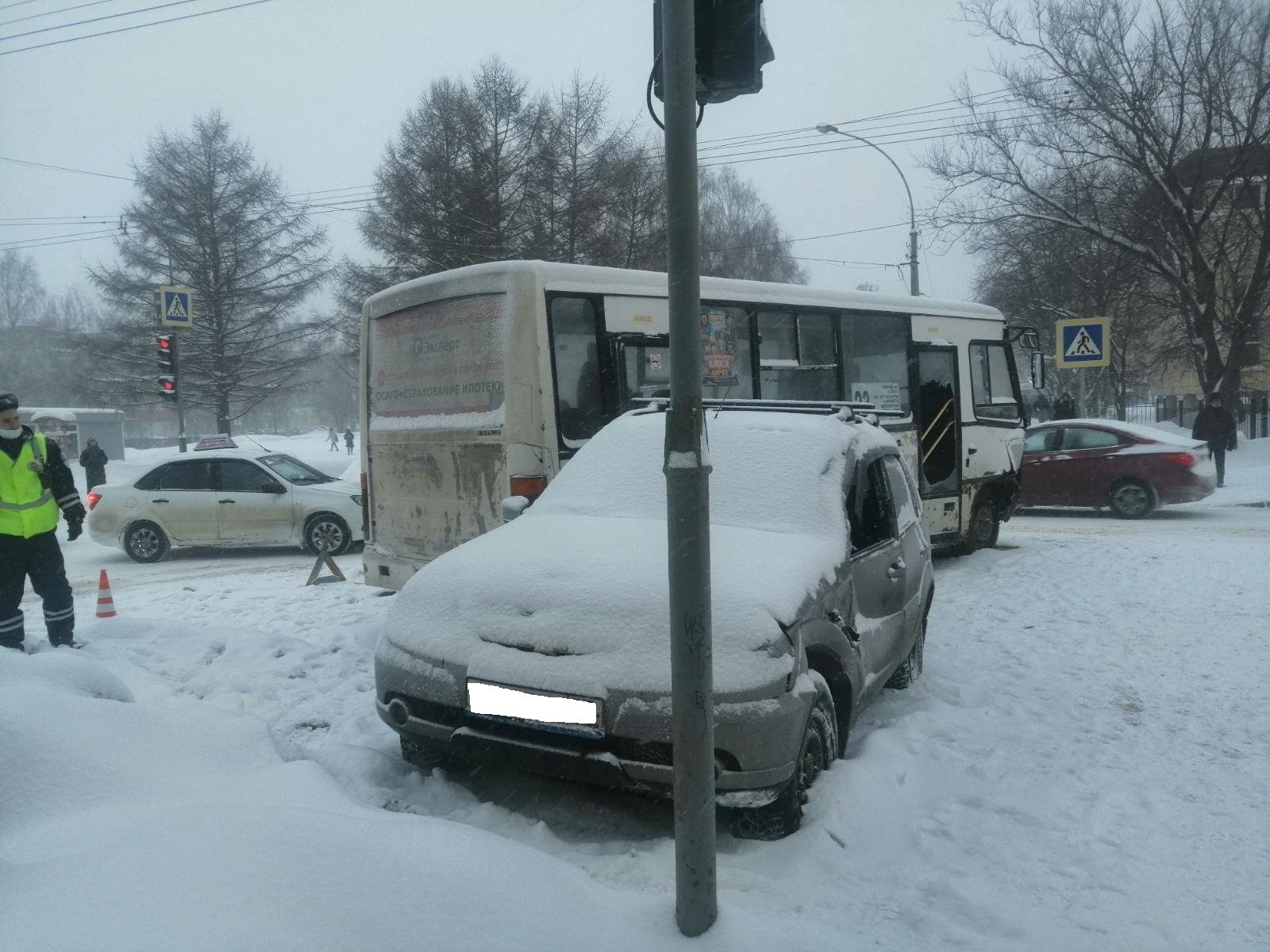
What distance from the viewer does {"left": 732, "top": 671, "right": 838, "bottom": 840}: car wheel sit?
3.51 metres

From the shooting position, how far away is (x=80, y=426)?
32.9 meters

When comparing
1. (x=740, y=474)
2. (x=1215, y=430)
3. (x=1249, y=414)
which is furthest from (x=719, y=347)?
(x=1249, y=414)

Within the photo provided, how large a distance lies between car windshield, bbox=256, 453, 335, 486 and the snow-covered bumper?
9.63 metres

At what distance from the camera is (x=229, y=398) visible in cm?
3019

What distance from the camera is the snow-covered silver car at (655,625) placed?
3.31 metres

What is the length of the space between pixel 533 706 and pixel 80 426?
35.2 metres

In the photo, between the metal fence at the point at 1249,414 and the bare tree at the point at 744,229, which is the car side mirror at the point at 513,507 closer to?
the metal fence at the point at 1249,414

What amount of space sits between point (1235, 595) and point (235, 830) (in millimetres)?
8106

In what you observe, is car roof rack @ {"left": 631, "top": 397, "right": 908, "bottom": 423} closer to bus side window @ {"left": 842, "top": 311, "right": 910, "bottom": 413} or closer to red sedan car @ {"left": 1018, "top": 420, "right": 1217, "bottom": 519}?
bus side window @ {"left": 842, "top": 311, "right": 910, "bottom": 413}

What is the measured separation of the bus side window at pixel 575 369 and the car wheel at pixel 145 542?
778 centimetres

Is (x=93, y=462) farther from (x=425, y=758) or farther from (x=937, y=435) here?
(x=425, y=758)

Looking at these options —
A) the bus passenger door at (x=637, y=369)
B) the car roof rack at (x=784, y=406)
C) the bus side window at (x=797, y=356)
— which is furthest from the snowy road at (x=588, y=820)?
the bus side window at (x=797, y=356)

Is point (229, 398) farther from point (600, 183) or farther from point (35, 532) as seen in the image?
point (35, 532)

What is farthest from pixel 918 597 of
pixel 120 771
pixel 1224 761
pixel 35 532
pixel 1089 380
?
pixel 1089 380
